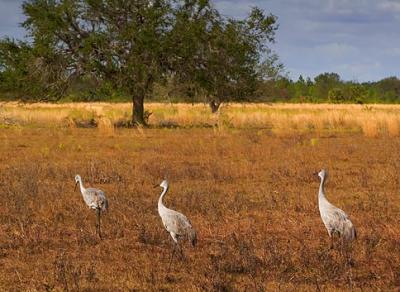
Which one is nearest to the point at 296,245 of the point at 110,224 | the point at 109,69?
the point at 110,224

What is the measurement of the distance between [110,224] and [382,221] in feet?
12.7

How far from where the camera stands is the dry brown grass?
7066mm

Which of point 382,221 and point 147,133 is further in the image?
point 147,133

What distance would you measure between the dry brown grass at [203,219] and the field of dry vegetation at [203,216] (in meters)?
0.02

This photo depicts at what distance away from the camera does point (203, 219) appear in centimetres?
998

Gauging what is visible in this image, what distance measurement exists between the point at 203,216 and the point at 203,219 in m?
0.27

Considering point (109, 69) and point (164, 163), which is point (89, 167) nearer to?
point (164, 163)

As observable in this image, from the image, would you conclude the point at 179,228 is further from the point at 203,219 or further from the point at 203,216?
the point at 203,216

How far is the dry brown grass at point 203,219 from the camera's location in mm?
7066

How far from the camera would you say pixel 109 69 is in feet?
95.7

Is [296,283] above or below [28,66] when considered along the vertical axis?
below

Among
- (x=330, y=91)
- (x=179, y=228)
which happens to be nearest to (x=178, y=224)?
(x=179, y=228)

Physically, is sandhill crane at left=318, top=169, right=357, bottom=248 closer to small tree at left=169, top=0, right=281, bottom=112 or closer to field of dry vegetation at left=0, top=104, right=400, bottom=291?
field of dry vegetation at left=0, top=104, right=400, bottom=291

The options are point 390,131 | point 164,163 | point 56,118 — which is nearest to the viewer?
point 164,163
